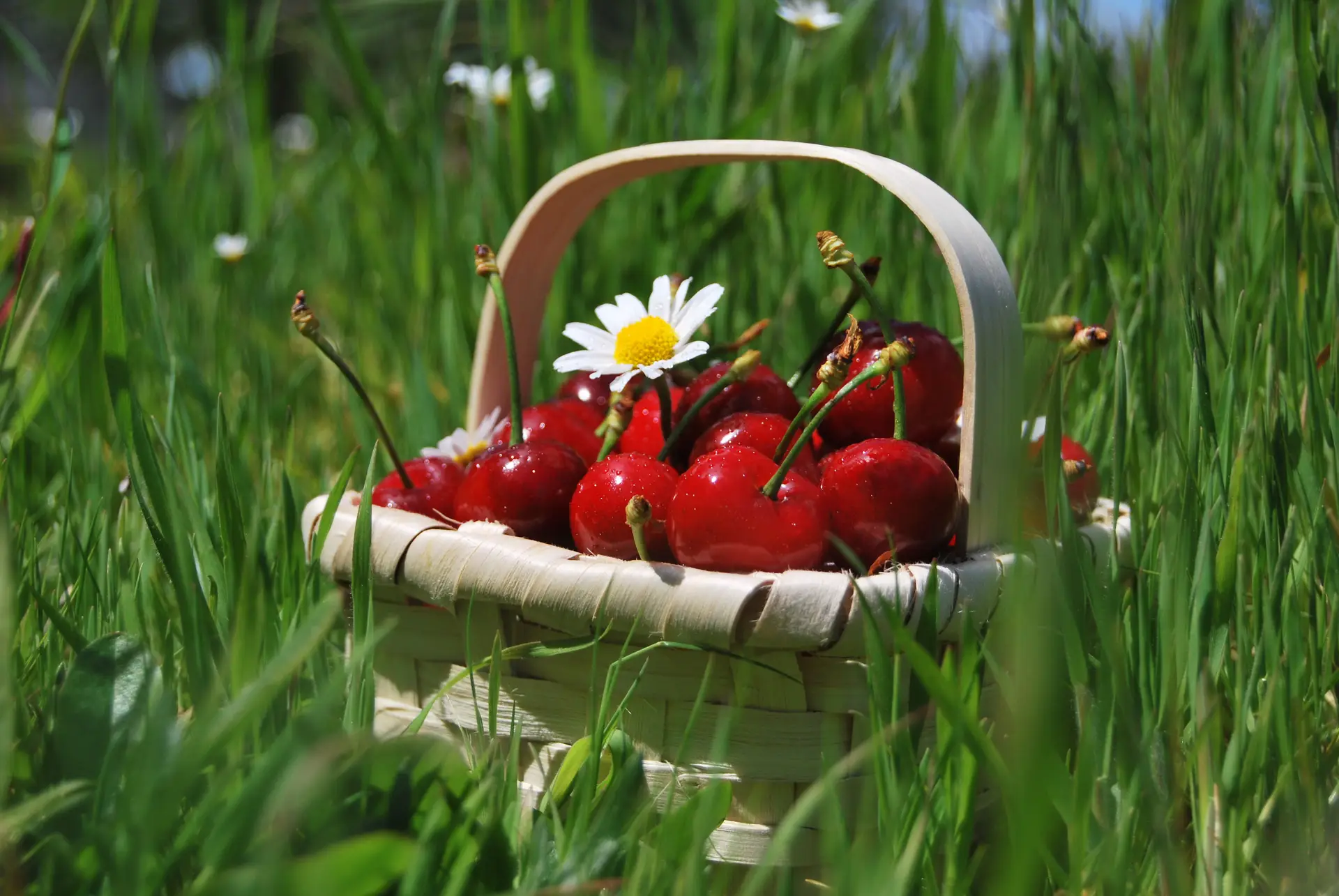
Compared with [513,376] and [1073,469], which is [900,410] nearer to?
[1073,469]

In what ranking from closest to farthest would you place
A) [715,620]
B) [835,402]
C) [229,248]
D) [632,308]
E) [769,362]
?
[715,620] < [835,402] < [632,308] < [769,362] < [229,248]

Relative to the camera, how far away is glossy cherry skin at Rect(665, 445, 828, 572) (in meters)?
0.78

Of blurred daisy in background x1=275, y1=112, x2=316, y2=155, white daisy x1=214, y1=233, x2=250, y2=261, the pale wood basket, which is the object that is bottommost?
the pale wood basket

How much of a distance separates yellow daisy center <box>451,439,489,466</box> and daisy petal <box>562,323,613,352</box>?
0.14 m

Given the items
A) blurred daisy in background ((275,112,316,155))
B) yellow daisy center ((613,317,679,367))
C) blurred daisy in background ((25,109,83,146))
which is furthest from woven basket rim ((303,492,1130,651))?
blurred daisy in background ((275,112,316,155))

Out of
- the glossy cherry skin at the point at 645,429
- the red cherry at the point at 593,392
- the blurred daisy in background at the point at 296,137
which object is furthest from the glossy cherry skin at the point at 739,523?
the blurred daisy in background at the point at 296,137

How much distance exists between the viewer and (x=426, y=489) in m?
0.99

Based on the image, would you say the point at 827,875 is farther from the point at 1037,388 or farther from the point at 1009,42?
the point at 1009,42

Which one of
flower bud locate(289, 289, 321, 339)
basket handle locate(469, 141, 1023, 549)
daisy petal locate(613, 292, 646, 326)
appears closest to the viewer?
basket handle locate(469, 141, 1023, 549)

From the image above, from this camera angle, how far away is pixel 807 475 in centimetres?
91

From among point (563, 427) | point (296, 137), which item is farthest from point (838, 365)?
point (296, 137)

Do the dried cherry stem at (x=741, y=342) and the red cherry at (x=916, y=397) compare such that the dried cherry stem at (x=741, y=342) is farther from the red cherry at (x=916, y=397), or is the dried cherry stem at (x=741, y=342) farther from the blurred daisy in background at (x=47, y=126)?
the blurred daisy in background at (x=47, y=126)

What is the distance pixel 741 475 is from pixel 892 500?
107 millimetres

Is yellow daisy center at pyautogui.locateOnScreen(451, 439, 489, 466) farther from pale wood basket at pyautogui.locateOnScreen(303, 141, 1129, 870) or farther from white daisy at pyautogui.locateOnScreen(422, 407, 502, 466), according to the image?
pale wood basket at pyautogui.locateOnScreen(303, 141, 1129, 870)
